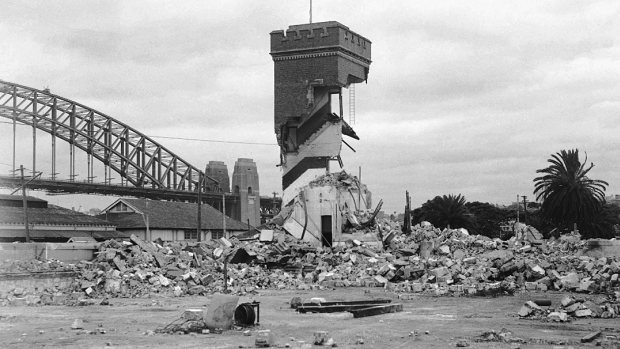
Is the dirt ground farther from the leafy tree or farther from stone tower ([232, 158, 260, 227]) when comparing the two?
stone tower ([232, 158, 260, 227])

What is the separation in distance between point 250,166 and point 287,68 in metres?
39.5

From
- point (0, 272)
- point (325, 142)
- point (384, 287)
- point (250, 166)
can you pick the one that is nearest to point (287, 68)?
point (325, 142)

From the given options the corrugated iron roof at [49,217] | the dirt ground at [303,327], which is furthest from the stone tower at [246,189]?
the dirt ground at [303,327]

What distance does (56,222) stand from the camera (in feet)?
162

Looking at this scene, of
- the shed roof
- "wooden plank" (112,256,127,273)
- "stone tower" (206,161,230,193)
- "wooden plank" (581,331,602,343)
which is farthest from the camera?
"stone tower" (206,161,230,193)

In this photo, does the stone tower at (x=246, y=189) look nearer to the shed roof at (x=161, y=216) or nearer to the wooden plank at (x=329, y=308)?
the shed roof at (x=161, y=216)

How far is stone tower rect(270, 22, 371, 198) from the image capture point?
2245 inches

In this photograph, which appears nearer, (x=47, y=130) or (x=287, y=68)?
(x=287, y=68)

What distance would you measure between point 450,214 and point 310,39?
20.3 meters

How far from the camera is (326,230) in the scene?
49.4 metres

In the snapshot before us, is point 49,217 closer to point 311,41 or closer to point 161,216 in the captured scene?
point 161,216

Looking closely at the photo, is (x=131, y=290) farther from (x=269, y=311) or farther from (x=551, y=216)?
(x=551, y=216)

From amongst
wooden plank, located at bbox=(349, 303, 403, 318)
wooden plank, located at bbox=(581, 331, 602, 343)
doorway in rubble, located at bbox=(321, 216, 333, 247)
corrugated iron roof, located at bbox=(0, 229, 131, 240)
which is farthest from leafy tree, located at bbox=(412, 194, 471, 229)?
wooden plank, located at bbox=(581, 331, 602, 343)

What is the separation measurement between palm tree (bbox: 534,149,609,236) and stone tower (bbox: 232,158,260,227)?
4745cm
